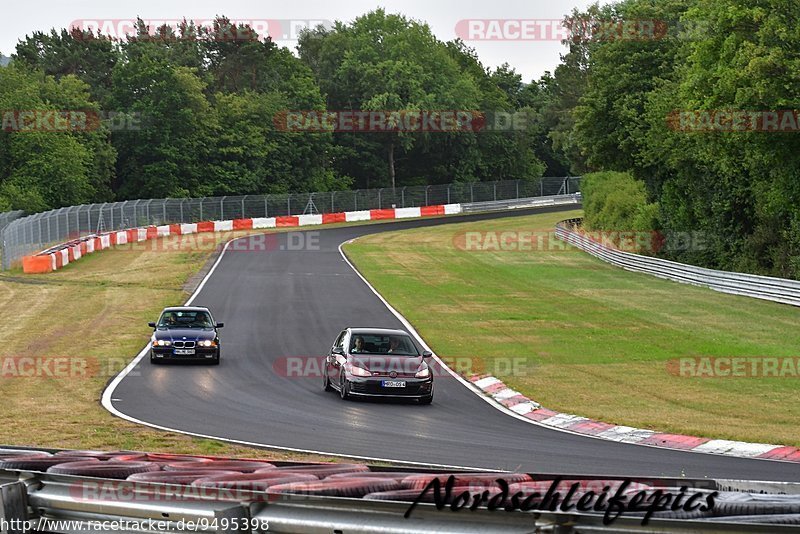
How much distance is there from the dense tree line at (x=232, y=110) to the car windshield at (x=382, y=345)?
193ft

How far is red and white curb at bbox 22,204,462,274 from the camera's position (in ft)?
166

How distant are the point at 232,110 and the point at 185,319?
72901 mm

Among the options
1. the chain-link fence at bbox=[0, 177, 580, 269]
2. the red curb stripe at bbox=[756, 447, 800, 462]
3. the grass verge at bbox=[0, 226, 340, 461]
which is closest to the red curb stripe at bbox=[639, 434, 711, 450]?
the red curb stripe at bbox=[756, 447, 800, 462]

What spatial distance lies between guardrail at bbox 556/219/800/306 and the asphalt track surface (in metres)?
14.4

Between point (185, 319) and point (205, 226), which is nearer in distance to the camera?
point (185, 319)

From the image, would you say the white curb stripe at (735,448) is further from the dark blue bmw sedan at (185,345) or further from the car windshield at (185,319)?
the car windshield at (185,319)

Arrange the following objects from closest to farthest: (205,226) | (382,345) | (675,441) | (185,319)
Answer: (675,441)
(382,345)
(185,319)
(205,226)

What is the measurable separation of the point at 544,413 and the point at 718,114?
72.5 feet

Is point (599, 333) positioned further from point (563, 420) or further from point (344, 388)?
point (563, 420)

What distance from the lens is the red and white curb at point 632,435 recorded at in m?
15.7

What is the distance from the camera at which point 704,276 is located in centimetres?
4606

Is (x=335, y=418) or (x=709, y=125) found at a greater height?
(x=709, y=125)

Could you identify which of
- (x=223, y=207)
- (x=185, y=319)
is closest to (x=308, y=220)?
(x=223, y=207)

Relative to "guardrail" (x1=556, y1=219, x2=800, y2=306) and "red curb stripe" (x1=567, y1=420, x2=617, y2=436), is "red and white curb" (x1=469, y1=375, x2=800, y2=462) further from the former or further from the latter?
"guardrail" (x1=556, y1=219, x2=800, y2=306)
